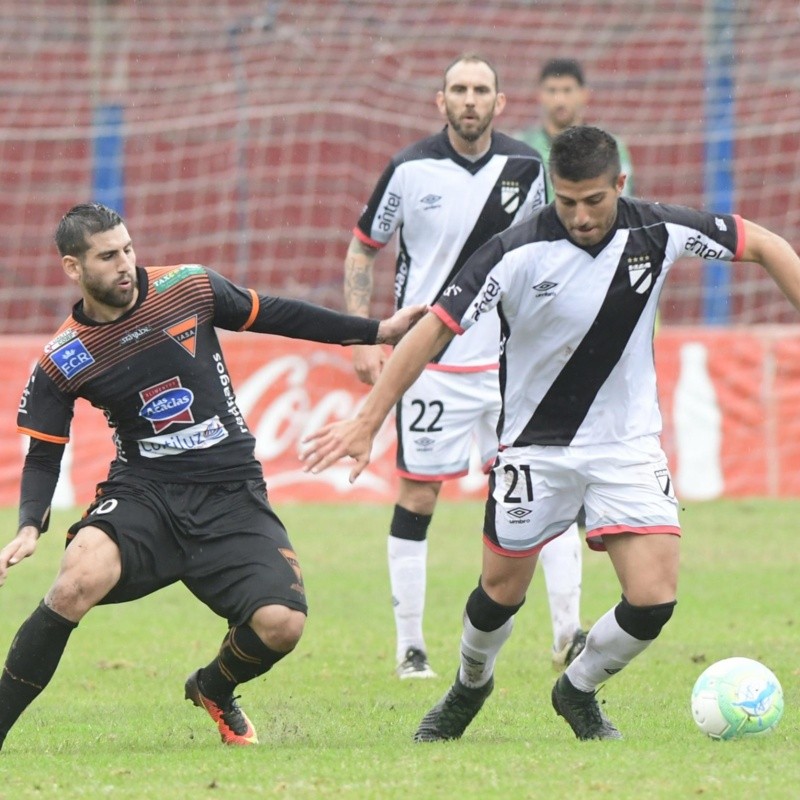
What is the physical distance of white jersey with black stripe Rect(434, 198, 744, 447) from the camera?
17.9 ft

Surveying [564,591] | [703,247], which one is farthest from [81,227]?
[564,591]

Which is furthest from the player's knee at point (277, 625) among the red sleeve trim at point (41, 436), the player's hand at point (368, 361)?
the player's hand at point (368, 361)

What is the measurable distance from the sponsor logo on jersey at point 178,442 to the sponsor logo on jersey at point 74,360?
1.17 feet

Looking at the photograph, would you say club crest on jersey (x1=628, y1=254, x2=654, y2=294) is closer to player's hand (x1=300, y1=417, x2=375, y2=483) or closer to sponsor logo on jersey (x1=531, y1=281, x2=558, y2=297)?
sponsor logo on jersey (x1=531, y1=281, x2=558, y2=297)

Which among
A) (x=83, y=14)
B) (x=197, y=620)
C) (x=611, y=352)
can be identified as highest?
(x=83, y=14)

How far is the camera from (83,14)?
61.0 feet

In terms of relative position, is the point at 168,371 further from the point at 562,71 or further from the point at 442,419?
the point at 562,71

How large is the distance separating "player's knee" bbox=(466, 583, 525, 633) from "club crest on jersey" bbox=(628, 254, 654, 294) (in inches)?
47.3

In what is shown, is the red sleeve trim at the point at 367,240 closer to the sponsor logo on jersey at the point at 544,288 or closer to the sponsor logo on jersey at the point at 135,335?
the sponsor logo on jersey at the point at 135,335

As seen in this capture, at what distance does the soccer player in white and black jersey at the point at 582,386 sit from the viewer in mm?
5375

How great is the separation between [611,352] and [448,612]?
3997 millimetres

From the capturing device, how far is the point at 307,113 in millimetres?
17953

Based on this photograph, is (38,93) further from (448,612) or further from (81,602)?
(81,602)

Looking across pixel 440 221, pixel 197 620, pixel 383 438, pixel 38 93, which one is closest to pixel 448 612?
pixel 197 620
